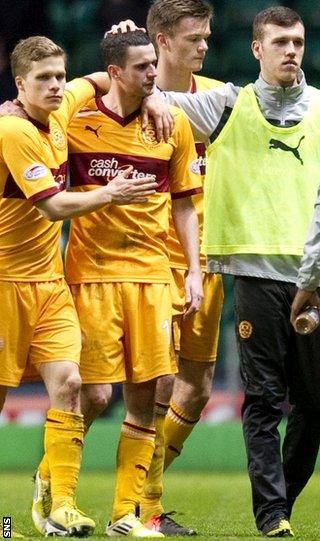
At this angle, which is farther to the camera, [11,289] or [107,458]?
[107,458]

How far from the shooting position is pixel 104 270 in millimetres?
6461

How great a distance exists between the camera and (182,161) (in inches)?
263

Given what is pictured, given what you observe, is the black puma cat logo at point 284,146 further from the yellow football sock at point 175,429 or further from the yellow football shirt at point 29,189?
the yellow football sock at point 175,429

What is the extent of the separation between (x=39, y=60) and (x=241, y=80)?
790cm

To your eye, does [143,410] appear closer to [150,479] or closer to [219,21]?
[150,479]

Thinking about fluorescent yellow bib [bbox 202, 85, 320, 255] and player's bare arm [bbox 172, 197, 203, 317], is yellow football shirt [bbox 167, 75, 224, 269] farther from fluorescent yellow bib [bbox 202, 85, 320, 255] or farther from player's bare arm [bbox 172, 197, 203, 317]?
fluorescent yellow bib [bbox 202, 85, 320, 255]

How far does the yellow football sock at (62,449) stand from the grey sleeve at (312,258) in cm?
113

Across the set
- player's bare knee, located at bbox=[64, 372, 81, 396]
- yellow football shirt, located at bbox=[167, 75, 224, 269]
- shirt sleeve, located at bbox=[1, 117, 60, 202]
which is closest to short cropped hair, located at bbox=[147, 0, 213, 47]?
yellow football shirt, located at bbox=[167, 75, 224, 269]

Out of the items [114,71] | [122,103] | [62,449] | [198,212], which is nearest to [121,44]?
[114,71]

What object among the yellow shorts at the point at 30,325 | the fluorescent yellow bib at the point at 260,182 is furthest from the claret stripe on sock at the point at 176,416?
the yellow shorts at the point at 30,325

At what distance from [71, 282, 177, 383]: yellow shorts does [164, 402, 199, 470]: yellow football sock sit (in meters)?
1.13

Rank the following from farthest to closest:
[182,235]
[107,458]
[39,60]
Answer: [107,458] → [182,235] → [39,60]

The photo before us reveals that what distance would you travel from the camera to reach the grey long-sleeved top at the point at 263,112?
21.1ft

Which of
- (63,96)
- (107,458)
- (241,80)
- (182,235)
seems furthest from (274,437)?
(241,80)
